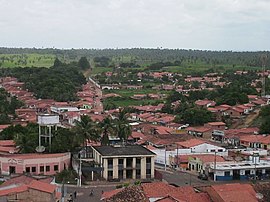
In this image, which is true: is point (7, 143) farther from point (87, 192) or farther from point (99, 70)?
point (99, 70)

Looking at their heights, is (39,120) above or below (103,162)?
above

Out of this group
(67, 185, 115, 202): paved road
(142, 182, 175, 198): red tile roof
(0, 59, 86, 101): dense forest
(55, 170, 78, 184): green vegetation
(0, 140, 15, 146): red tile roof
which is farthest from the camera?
(0, 59, 86, 101): dense forest

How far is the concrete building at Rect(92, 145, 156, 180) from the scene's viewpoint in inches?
1574

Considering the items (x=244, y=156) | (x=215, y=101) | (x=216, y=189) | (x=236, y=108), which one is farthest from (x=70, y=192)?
(x=215, y=101)

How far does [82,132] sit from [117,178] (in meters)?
5.02

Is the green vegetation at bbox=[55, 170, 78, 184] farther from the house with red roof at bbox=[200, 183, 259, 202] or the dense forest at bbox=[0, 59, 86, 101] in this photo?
the dense forest at bbox=[0, 59, 86, 101]

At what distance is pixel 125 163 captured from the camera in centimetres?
4031

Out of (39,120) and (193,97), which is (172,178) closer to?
(39,120)

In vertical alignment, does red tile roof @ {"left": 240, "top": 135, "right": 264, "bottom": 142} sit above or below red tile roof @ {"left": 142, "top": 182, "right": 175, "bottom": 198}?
below

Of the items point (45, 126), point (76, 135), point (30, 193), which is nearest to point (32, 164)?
point (76, 135)

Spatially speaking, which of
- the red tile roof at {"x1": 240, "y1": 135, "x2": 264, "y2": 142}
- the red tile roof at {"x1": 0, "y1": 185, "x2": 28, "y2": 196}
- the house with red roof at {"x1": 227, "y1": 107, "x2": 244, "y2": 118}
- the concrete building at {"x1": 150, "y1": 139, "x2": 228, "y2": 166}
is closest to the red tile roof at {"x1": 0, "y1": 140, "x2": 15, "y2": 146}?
the concrete building at {"x1": 150, "y1": 139, "x2": 228, "y2": 166}

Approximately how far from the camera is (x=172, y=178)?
135 feet

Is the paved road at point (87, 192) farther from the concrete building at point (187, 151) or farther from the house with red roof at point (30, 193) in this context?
the concrete building at point (187, 151)

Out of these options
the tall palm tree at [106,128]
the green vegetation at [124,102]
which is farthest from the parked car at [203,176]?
the green vegetation at [124,102]
